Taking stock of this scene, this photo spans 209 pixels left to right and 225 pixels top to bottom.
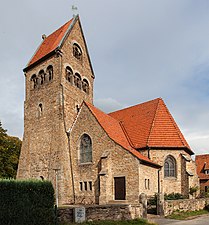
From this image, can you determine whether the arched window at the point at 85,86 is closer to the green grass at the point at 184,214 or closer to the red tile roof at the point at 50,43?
the red tile roof at the point at 50,43

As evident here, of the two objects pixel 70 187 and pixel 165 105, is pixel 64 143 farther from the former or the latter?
pixel 165 105

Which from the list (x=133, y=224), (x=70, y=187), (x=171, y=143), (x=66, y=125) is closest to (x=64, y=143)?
(x=66, y=125)

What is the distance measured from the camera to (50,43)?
30.9 metres

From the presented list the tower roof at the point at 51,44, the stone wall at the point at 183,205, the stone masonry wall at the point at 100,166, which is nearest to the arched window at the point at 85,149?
the stone masonry wall at the point at 100,166

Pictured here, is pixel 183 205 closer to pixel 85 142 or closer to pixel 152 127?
pixel 152 127

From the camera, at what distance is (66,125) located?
25.6m

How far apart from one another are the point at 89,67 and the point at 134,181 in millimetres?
15809

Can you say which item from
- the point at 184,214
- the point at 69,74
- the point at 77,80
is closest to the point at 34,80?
the point at 69,74

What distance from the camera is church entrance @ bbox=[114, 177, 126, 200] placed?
70.8ft

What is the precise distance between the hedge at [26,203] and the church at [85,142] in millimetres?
8293

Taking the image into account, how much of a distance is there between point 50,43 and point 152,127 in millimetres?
14814

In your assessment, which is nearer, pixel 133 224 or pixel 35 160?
pixel 133 224

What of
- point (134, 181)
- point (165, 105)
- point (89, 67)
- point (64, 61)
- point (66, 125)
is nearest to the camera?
point (134, 181)

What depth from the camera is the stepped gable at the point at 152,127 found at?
25.6 metres
